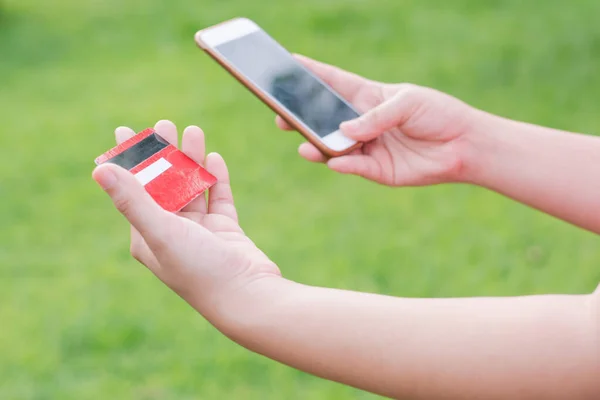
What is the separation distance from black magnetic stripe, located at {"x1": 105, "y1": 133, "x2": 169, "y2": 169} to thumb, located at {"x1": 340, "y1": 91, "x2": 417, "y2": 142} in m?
0.50

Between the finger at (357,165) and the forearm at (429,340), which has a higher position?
the forearm at (429,340)

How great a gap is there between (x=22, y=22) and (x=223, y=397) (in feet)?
12.7

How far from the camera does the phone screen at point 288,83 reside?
210 cm

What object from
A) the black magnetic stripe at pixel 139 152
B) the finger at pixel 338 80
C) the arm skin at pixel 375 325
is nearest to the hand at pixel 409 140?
the finger at pixel 338 80

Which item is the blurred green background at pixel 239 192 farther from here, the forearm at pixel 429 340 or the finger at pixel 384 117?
the forearm at pixel 429 340

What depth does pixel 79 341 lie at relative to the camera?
2812 mm

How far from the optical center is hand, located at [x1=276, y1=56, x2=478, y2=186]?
6.58 ft

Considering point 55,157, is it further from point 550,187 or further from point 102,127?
point 550,187

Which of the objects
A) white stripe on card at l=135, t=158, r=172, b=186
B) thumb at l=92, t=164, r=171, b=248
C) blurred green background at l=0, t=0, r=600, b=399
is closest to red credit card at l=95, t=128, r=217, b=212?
white stripe on card at l=135, t=158, r=172, b=186

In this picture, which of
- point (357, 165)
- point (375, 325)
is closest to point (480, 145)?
point (357, 165)

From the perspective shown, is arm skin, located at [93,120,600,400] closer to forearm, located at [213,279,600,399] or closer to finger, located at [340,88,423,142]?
forearm, located at [213,279,600,399]

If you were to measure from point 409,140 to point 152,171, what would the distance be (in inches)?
28.6

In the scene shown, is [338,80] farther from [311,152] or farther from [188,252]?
[188,252]

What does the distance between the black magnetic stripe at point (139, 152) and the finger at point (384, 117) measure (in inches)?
19.8
